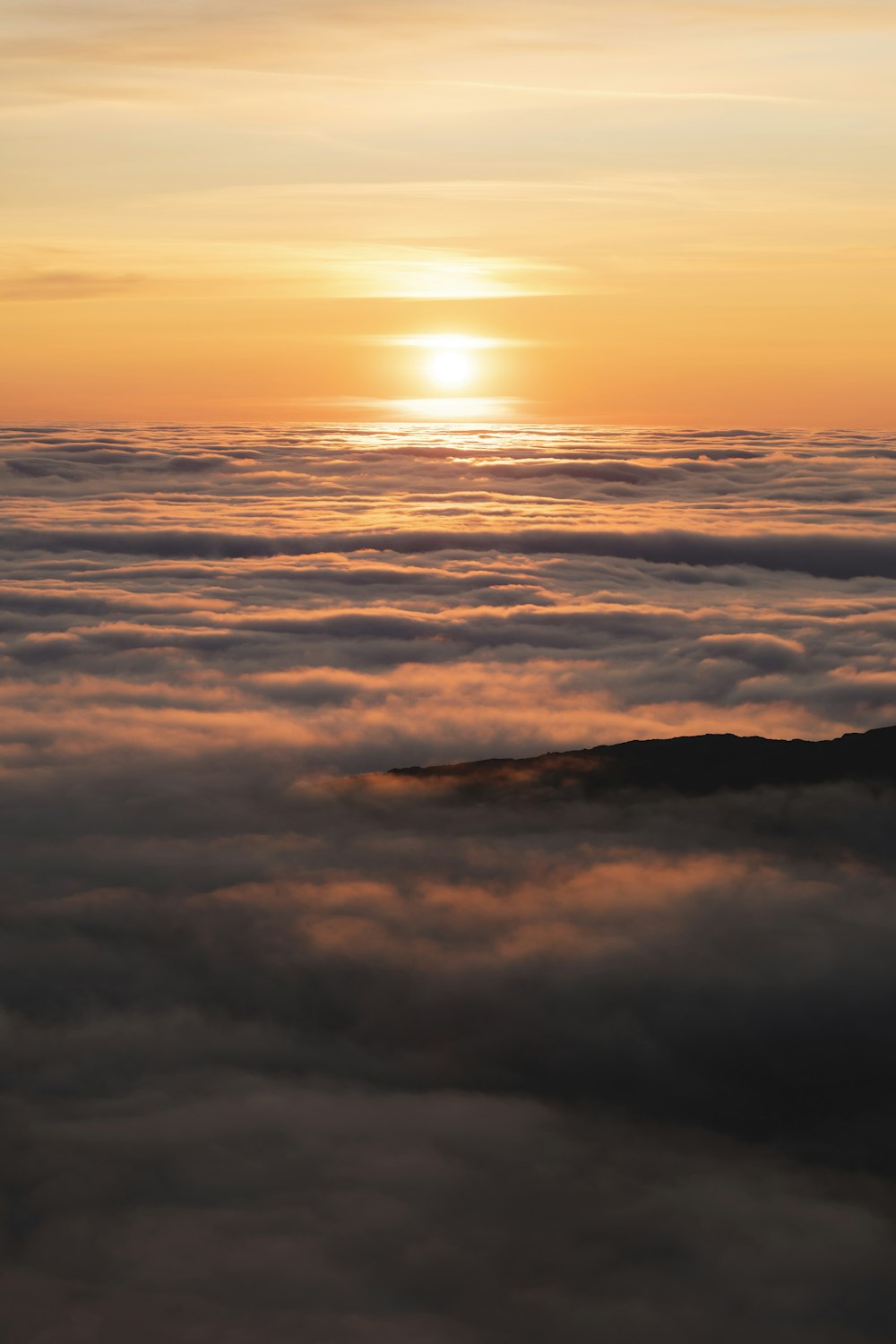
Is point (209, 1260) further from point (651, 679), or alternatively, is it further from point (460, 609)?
point (460, 609)

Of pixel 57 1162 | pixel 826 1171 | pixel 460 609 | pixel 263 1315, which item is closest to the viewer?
pixel 263 1315

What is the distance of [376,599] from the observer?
56.6 meters

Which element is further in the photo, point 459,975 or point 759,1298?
point 459,975

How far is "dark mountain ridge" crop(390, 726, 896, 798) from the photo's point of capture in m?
43.5

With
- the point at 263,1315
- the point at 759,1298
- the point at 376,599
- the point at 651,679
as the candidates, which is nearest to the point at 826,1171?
the point at 759,1298

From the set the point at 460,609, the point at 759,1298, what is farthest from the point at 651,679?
the point at 759,1298

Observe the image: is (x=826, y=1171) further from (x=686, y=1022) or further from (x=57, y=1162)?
(x=57, y=1162)

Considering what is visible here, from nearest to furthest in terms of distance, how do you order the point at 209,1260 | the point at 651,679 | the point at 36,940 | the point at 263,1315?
the point at 263,1315 → the point at 209,1260 → the point at 36,940 → the point at 651,679

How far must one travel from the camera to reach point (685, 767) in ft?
160

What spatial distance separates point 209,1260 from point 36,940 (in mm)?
10611

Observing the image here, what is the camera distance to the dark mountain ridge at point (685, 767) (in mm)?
43469

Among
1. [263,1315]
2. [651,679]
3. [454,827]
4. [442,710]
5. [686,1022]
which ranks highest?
[651,679]

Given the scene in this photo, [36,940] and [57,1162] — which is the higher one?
[36,940]

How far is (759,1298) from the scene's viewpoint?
1520 cm
